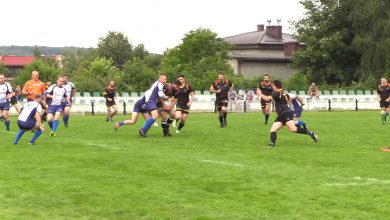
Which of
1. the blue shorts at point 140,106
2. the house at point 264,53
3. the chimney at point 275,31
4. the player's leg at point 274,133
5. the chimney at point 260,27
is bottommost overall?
the player's leg at point 274,133

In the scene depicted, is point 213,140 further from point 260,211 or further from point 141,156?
point 260,211

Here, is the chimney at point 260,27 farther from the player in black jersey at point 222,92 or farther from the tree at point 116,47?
the player in black jersey at point 222,92

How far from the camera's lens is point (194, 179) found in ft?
39.1

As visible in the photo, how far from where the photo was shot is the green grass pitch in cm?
917

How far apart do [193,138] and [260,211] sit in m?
12.2

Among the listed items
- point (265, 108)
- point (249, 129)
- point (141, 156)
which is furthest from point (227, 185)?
point (265, 108)

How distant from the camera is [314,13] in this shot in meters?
72.9

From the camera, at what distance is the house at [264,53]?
8912 cm

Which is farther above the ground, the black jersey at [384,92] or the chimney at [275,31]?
the chimney at [275,31]

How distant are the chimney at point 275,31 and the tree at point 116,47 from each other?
1886 inches

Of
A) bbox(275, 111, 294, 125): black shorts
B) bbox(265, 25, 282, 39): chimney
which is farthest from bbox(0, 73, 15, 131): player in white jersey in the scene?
bbox(265, 25, 282, 39): chimney

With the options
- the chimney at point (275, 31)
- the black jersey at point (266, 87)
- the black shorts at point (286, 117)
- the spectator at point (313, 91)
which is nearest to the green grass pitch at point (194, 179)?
the black shorts at point (286, 117)

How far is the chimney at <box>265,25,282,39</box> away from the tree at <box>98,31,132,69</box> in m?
47.9

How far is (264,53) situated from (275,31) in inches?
234
